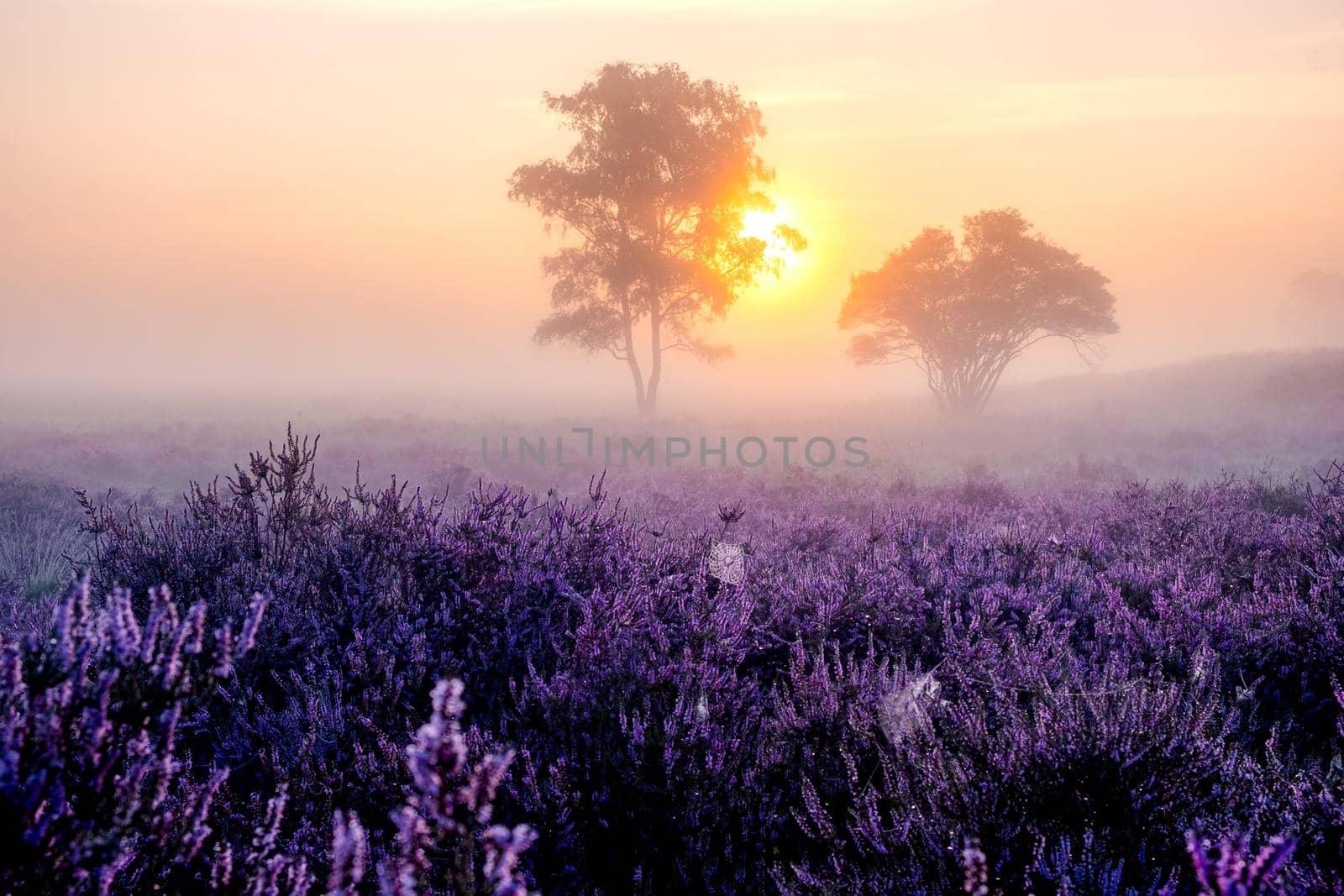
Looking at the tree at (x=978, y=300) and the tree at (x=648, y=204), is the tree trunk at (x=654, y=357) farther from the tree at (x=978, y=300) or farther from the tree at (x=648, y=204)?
the tree at (x=978, y=300)

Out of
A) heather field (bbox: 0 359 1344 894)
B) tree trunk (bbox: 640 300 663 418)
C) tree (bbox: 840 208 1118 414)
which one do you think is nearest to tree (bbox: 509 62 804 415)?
tree trunk (bbox: 640 300 663 418)

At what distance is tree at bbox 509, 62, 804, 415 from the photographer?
23938 mm

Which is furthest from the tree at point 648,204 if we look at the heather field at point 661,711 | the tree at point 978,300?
the heather field at point 661,711

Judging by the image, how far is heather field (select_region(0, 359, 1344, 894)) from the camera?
3.68 ft

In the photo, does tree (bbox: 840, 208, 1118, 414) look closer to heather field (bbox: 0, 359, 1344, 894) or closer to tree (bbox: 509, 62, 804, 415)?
tree (bbox: 509, 62, 804, 415)

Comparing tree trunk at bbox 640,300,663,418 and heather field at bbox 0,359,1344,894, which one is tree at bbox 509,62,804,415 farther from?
heather field at bbox 0,359,1344,894

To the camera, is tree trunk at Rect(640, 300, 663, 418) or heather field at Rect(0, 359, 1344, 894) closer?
heather field at Rect(0, 359, 1344, 894)

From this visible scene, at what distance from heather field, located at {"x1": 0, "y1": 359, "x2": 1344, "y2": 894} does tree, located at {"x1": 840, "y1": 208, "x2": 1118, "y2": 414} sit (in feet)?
70.7

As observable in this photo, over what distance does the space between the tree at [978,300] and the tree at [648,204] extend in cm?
431

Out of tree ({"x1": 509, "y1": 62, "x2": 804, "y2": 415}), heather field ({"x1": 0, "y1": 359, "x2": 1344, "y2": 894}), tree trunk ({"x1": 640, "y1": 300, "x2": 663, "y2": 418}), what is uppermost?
tree ({"x1": 509, "y1": 62, "x2": 804, "y2": 415})

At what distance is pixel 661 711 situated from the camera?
2.33 metres

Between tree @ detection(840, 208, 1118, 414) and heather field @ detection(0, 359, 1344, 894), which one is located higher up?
tree @ detection(840, 208, 1118, 414)

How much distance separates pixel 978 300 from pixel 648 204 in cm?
1131

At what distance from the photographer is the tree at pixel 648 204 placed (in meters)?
23.9
